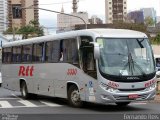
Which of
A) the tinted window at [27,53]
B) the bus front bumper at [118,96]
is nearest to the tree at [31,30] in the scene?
the tinted window at [27,53]

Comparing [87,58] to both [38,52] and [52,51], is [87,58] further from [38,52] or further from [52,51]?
[38,52]

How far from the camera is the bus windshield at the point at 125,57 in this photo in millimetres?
16297

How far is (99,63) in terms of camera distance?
1631 centimetres

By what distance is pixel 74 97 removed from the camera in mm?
17969

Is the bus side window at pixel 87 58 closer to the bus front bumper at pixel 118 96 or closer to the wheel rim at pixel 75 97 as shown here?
the bus front bumper at pixel 118 96

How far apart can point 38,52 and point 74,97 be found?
171 inches

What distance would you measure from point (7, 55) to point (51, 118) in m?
12.5

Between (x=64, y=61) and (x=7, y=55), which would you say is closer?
(x=64, y=61)

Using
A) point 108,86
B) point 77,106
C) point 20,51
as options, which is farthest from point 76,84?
point 20,51

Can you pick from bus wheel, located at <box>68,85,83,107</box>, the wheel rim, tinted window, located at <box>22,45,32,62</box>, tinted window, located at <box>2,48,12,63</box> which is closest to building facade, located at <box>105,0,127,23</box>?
tinted window, located at <box>2,48,12,63</box>

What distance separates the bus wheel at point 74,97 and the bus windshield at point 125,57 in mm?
2009

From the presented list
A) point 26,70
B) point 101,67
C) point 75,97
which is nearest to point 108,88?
point 101,67

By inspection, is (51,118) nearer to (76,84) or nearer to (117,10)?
(76,84)

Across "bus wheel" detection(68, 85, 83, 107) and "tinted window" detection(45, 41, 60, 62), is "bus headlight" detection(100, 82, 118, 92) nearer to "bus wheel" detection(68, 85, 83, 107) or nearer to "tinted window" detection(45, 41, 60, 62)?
"bus wheel" detection(68, 85, 83, 107)
